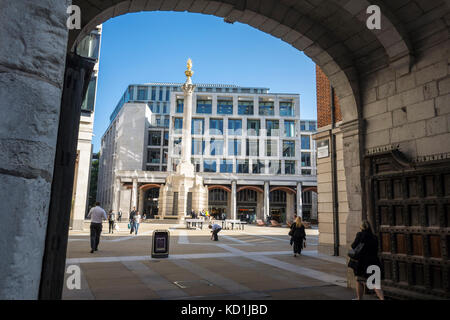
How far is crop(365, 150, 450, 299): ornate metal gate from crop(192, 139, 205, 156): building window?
5861 centimetres

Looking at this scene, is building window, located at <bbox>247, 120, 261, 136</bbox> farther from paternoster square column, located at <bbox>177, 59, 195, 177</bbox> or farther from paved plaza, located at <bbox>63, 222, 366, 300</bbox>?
paved plaza, located at <bbox>63, 222, 366, 300</bbox>

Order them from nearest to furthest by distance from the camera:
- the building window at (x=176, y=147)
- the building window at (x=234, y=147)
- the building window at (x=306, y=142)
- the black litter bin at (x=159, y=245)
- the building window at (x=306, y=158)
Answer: the black litter bin at (x=159, y=245) < the building window at (x=176, y=147) < the building window at (x=234, y=147) < the building window at (x=306, y=158) < the building window at (x=306, y=142)

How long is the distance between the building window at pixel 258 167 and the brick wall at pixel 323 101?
165 feet

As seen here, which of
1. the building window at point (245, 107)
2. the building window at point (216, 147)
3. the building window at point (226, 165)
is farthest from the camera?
the building window at point (245, 107)

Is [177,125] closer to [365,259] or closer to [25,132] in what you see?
[365,259]

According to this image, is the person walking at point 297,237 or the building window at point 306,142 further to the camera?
the building window at point 306,142

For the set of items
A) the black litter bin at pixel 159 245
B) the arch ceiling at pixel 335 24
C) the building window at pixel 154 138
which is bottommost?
the black litter bin at pixel 159 245

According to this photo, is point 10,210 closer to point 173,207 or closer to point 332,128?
point 332,128

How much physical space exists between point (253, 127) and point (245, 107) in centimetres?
525

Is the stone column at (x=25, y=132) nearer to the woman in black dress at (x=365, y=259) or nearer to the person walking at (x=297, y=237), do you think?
the woman in black dress at (x=365, y=259)

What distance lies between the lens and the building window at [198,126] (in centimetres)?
6619

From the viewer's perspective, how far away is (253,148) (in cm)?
6669

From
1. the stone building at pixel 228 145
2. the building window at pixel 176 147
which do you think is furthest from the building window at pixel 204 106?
the building window at pixel 176 147
